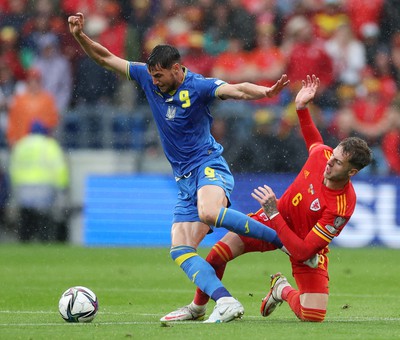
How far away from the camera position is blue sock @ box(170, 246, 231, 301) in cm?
785

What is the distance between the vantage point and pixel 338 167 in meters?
7.93

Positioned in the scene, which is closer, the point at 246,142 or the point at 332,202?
the point at 332,202

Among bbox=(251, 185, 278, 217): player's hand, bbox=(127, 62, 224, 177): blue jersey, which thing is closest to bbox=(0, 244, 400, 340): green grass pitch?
bbox=(251, 185, 278, 217): player's hand

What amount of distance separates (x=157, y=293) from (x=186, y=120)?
9.47ft

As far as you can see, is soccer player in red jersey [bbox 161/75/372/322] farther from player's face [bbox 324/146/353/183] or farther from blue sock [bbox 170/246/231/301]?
blue sock [bbox 170/246/231/301]

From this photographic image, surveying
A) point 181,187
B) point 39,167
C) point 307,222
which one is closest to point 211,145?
point 181,187

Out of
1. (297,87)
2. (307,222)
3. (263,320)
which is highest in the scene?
(297,87)

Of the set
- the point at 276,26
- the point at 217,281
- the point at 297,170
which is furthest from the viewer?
the point at 276,26

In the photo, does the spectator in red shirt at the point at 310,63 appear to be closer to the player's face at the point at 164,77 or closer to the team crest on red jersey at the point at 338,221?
the player's face at the point at 164,77

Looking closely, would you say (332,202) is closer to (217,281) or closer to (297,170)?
(217,281)

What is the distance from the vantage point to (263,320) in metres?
8.40

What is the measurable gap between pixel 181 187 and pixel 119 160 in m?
8.68

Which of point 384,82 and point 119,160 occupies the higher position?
point 384,82

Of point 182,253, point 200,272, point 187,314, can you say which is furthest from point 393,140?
point 200,272
